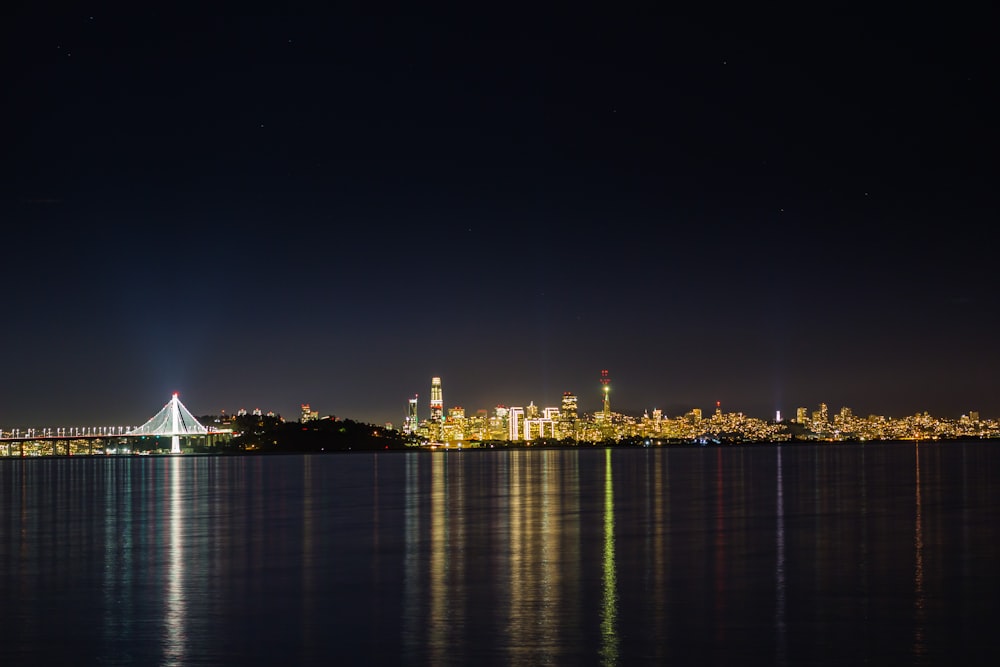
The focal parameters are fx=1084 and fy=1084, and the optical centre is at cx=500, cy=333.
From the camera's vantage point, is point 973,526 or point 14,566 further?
point 973,526

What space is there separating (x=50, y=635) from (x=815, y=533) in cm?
1842

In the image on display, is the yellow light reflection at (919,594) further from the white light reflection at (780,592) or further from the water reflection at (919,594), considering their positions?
the white light reflection at (780,592)

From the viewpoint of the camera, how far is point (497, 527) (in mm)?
28609

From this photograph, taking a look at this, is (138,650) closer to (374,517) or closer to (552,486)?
(374,517)

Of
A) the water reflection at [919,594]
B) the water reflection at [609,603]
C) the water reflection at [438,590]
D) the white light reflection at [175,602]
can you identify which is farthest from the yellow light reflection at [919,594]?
the white light reflection at [175,602]

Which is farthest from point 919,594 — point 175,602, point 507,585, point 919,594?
point 175,602

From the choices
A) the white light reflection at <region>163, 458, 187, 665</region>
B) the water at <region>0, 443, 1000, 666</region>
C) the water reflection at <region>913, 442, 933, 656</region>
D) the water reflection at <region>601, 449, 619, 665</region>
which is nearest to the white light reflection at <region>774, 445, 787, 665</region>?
the water at <region>0, 443, 1000, 666</region>

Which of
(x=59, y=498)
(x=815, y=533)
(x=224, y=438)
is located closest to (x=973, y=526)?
(x=815, y=533)

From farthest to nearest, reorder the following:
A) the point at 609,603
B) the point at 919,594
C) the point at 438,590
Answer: the point at 438,590
the point at 919,594
the point at 609,603

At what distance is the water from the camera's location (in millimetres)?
12805

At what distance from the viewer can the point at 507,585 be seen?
17.7 metres

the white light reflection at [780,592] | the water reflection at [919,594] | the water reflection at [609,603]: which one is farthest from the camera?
the water reflection at [919,594]

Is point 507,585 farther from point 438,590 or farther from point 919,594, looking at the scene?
point 919,594

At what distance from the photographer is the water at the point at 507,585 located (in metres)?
12.8
